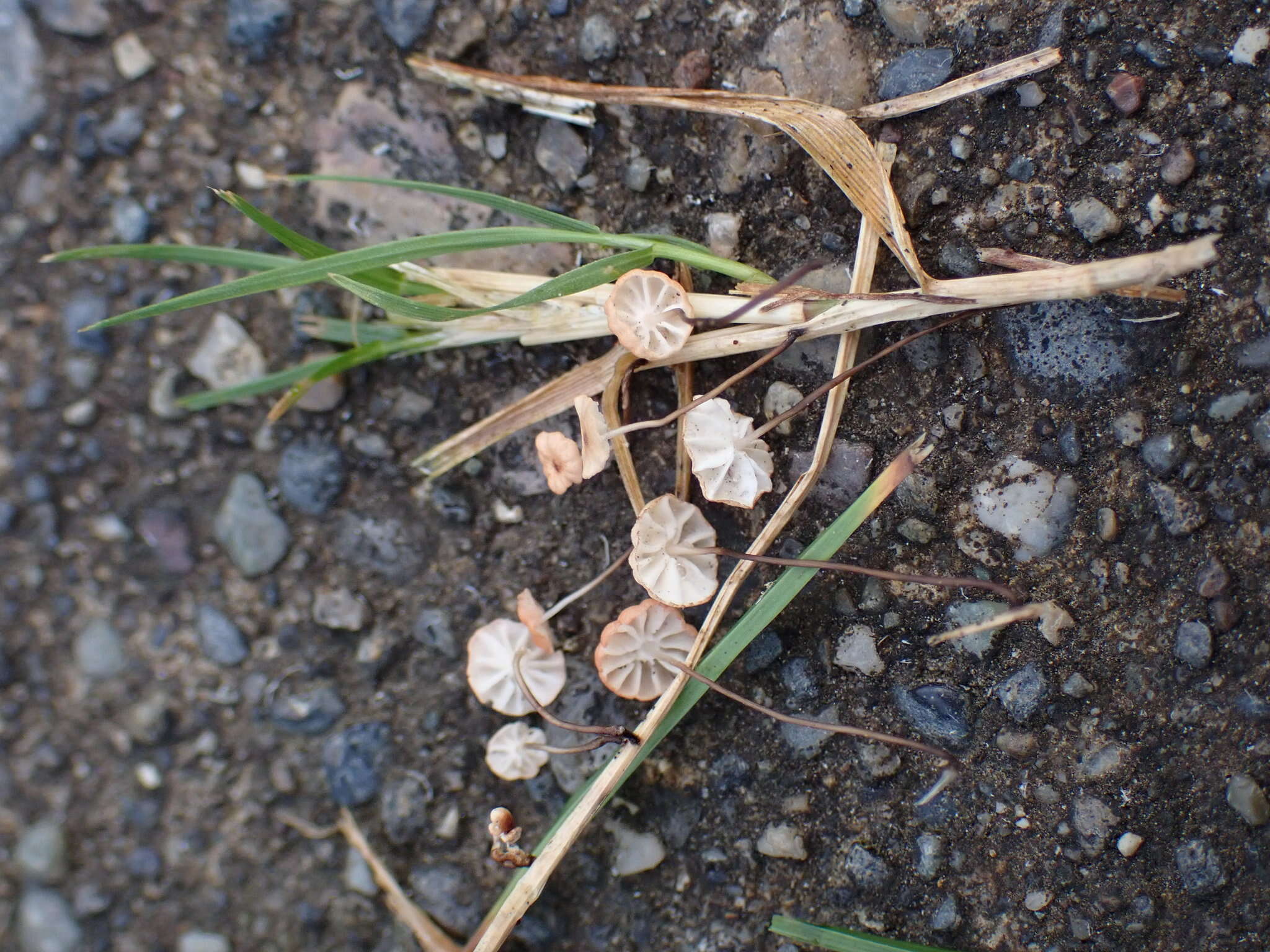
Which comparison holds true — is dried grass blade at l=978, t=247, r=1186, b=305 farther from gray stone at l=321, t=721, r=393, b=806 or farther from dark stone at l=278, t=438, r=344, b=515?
gray stone at l=321, t=721, r=393, b=806

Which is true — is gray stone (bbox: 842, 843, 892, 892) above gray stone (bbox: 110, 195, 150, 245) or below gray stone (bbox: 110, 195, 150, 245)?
below

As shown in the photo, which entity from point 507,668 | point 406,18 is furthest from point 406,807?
point 406,18

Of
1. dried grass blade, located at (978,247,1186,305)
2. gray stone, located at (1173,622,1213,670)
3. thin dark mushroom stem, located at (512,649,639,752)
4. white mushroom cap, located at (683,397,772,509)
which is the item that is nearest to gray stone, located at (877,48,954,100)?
dried grass blade, located at (978,247,1186,305)

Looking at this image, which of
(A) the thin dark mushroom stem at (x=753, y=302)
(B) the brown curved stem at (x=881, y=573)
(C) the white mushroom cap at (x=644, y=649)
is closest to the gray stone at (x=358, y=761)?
(C) the white mushroom cap at (x=644, y=649)

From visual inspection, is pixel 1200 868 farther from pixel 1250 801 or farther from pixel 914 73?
pixel 914 73

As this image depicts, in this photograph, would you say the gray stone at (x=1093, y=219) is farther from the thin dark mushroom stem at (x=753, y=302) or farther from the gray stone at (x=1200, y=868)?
the gray stone at (x=1200, y=868)

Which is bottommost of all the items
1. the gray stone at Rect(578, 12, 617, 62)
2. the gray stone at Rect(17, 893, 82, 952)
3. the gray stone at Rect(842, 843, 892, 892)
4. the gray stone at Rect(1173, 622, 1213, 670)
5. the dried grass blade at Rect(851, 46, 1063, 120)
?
the gray stone at Rect(17, 893, 82, 952)

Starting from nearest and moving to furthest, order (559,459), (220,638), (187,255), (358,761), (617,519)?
(559,459) → (187,255) → (617,519) → (358,761) → (220,638)
